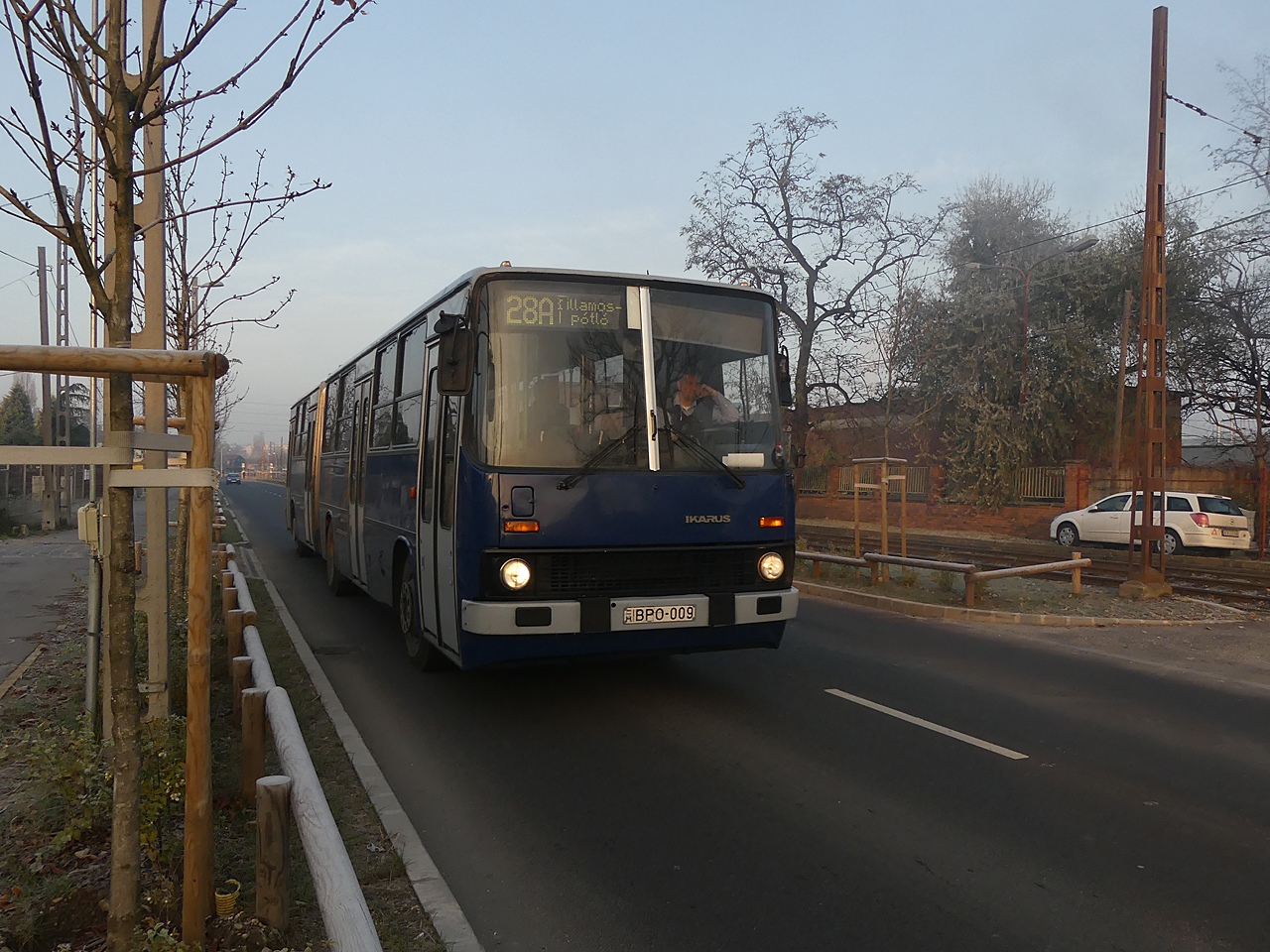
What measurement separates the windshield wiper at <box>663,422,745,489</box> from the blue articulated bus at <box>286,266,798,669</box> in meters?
0.01

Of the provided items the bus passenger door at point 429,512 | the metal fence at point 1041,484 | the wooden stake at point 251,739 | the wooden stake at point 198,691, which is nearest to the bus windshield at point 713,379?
the bus passenger door at point 429,512

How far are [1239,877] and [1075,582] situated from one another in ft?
34.4

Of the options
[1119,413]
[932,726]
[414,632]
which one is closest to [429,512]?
[414,632]

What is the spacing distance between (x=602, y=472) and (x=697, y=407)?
36.2 inches

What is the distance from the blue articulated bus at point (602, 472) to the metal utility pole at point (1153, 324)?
8819 mm

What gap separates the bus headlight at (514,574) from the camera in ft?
20.4

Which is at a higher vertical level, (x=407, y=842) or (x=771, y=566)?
(x=771, y=566)

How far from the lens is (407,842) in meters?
4.53

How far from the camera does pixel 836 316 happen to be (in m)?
35.9

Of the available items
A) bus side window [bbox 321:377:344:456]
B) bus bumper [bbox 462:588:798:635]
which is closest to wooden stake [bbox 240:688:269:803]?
bus bumper [bbox 462:588:798:635]

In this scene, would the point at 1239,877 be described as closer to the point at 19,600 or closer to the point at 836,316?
the point at 19,600

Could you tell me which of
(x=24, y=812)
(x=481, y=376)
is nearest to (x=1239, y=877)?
(x=481, y=376)

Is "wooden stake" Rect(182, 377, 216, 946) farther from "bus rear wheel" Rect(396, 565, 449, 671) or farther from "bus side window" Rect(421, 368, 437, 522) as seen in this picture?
Answer: "bus rear wheel" Rect(396, 565, 449, 671)

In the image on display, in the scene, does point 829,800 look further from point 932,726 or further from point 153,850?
point 153,850
